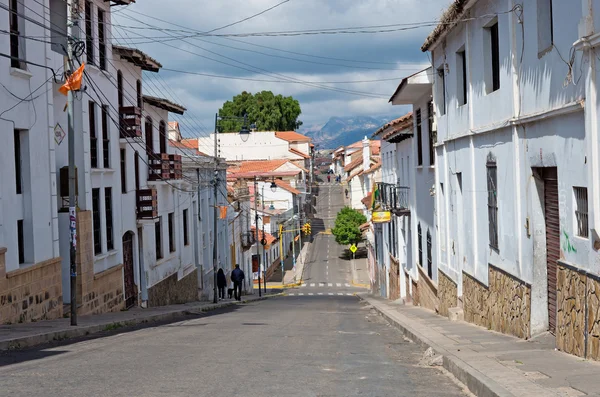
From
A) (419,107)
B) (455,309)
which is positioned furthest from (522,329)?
(419,107)

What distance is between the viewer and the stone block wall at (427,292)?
73.4 ft

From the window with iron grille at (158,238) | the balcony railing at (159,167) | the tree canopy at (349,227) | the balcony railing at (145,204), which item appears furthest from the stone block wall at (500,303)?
the tree canopy at (349,227)

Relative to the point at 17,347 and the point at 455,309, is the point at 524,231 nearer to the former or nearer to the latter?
the point at 455,309

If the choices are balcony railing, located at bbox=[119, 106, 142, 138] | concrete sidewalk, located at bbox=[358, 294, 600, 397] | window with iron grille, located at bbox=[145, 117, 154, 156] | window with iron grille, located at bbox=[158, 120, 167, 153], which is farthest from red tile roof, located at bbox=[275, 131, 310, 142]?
concrete sidewalk, located at bbox=[358, 294, 600, 397]

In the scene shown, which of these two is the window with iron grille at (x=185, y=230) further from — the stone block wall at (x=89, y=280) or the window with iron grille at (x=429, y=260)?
the window with iron grille at (x=429, y=260)

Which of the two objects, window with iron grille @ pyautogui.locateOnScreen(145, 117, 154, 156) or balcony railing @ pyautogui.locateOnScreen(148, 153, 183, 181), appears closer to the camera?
balcony railing @ pyautogui.locateOnScreen(148, 153, 183, 181)

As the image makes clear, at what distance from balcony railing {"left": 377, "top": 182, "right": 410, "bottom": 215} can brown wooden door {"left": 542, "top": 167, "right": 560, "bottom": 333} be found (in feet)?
54.8

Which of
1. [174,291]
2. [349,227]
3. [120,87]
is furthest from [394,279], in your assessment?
[349,227]

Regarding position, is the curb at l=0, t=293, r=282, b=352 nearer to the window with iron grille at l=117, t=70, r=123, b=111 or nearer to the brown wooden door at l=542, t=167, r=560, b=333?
the window with iron grille at l=117, t=70, r=123, b=111

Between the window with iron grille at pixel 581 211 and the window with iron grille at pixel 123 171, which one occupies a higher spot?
the window with iron grille at pixel 123 171

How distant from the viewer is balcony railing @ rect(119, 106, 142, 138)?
2435 cm

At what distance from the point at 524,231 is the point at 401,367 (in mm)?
3454

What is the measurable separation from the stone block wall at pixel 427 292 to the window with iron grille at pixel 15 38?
512 inches

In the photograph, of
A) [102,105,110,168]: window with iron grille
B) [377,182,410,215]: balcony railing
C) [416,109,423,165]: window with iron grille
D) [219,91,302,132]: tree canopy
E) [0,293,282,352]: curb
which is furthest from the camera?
[219,91,302,132]: tree canopy
